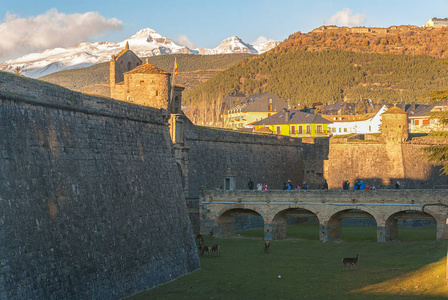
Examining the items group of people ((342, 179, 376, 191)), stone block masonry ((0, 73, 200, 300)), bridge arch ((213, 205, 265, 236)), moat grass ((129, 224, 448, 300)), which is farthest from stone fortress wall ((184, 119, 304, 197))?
stone block masonry ((0, 73, 200, 300))

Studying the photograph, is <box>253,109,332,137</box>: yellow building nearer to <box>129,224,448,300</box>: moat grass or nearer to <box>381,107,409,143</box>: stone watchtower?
<box>381,107,409,143</box>: stone watchtower

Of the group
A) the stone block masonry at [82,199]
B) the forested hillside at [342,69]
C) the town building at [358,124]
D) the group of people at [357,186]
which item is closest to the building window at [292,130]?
the town building at [358,124]

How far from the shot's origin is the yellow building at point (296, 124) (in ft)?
297

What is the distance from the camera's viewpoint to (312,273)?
31.3 meters

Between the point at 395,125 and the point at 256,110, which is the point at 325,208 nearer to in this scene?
the point at 395,125

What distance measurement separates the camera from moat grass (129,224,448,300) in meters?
25.9

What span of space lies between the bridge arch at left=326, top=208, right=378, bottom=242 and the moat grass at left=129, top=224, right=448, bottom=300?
1359 mm

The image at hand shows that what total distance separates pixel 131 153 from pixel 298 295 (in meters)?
8.41

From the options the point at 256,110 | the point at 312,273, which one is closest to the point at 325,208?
the point at 312,273

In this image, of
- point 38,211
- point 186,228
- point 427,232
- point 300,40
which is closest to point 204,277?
point 186,228

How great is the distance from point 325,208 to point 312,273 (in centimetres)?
1373

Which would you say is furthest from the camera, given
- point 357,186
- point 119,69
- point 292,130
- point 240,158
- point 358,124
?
point 358,124

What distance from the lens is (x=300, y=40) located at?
189500 millimetres

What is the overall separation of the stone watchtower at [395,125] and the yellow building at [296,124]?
89.3 ft
